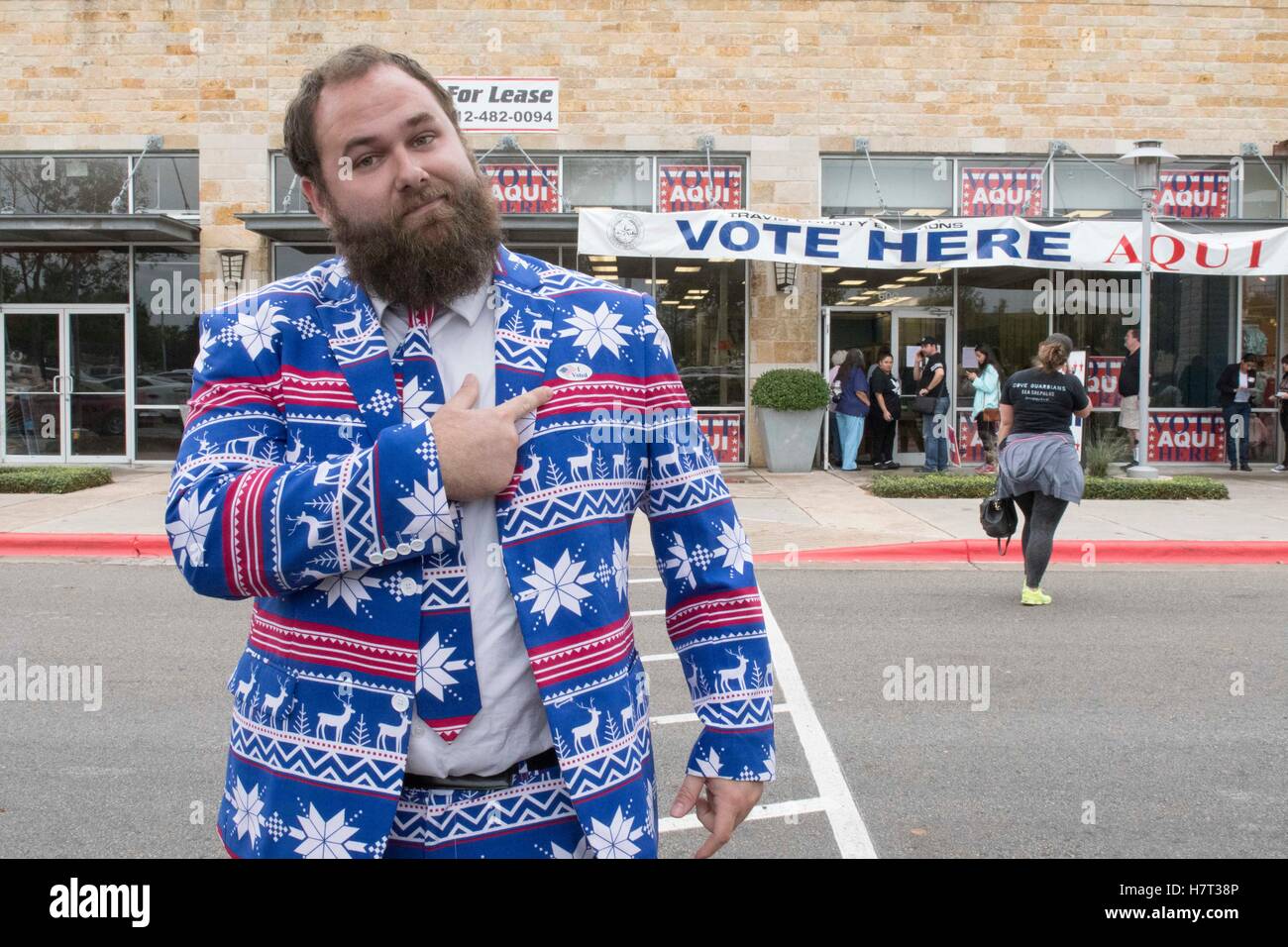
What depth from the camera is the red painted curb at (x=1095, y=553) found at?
34.3 ft

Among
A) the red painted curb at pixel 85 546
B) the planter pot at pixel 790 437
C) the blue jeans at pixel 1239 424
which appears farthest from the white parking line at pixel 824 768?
the blue jeans at pixel 1239 424

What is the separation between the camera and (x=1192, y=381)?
1828cm

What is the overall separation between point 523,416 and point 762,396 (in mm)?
15274

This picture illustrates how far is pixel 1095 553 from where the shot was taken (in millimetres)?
10438

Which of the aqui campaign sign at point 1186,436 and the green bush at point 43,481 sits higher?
the aqui campaign sign at point 1186,436

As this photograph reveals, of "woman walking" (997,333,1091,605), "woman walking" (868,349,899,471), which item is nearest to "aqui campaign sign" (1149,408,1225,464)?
"woman walking" (868,349,899,471)

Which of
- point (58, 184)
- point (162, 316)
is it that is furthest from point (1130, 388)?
point (58, 184)

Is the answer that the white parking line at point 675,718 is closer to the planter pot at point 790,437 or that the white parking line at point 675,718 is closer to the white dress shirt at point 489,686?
the white dress shirt at point 489,686

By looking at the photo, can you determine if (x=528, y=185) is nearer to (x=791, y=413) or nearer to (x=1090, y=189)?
(x=791, y=413)

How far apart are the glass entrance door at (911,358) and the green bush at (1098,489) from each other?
12.1 feet

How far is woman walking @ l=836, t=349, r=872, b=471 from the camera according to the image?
17.1 meters

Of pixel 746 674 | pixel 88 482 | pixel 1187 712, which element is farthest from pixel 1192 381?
pixel 746 674

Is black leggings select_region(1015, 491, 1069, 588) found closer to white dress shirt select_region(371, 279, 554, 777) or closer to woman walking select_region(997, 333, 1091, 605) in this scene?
woman walking select_region(997, 333, 1091, 605)

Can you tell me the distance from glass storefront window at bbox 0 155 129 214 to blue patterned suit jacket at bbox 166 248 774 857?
1818cm
